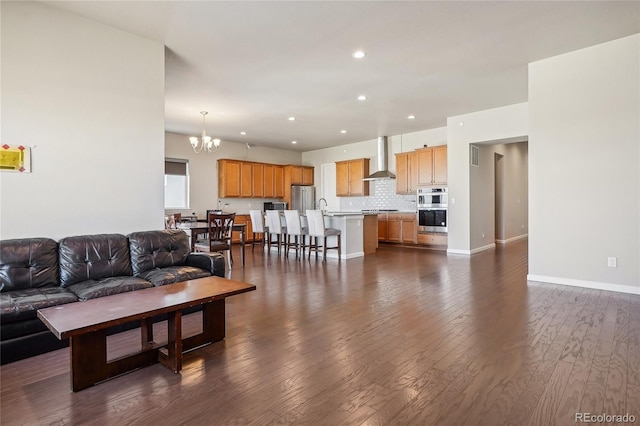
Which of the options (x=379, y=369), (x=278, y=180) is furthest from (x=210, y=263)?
(x=278, y=180)

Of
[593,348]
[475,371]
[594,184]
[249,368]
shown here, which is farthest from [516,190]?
[249,368]

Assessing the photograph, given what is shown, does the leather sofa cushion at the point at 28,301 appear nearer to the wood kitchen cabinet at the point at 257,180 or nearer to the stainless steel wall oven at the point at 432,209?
the stainless steel wall oven at the point at 432,209

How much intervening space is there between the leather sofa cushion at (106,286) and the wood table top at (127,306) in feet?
1.57

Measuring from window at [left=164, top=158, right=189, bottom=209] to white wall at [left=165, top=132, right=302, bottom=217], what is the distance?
0.36 ft

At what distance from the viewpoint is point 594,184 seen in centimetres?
412

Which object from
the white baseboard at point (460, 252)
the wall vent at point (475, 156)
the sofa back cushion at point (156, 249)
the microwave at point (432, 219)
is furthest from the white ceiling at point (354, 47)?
the white baseboard at point (460, 252)

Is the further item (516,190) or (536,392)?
(516,190)

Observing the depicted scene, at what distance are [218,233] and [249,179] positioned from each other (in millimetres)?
4340

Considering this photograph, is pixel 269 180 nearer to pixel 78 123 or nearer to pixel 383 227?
pixel 383 227

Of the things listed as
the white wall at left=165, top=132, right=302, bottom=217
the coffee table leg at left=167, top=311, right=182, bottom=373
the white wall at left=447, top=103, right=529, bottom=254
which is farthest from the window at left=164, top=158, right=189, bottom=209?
the coffee table leg at left=167, top=311, right=182, bottom=373

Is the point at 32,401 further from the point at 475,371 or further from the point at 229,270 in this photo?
the point at 229,270

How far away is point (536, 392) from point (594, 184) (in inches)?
130

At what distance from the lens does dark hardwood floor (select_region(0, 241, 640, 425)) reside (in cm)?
176

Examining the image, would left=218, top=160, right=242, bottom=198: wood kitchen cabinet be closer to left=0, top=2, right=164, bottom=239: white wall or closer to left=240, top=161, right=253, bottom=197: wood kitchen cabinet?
left=240, top=161, right=253, bottom=197: wood kitchen cabinet
